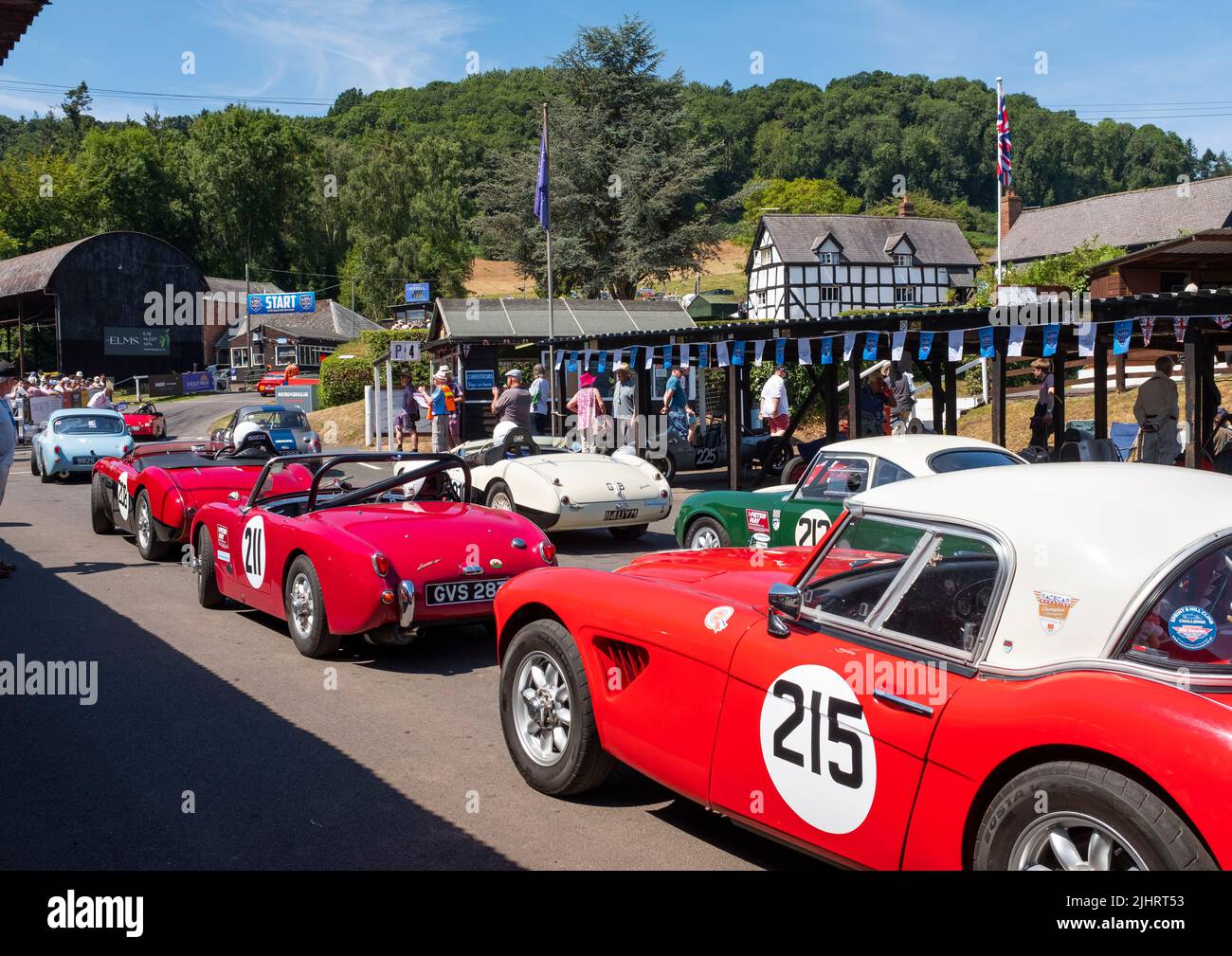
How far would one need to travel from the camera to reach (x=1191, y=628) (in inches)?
115

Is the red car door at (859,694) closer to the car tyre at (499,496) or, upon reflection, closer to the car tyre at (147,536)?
the car tyre at (499,496)

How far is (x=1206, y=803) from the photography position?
2.48 m

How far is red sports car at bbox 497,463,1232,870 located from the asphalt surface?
0.43 meters

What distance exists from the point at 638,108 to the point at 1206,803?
50456 millimetres

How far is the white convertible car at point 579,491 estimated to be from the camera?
37.3 ft

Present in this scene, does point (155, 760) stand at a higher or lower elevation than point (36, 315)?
lower

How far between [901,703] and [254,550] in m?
5.66

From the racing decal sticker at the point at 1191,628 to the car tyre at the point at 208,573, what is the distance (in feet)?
23.8

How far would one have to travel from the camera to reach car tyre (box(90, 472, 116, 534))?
12992 millimetres

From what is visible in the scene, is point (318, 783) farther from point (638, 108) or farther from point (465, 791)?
point (638, 108)

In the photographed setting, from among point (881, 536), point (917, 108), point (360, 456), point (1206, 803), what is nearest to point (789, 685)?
point (881, 536)

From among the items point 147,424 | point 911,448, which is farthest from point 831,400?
point 147,424

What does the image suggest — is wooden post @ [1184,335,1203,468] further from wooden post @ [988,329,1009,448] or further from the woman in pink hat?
the woman in pink hat
